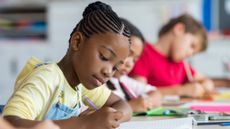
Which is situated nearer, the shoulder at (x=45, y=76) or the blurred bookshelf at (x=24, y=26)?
the shoulder at (x=45, y=76)

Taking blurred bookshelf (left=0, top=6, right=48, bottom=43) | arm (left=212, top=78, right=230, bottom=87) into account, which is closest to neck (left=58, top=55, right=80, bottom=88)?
arm (left=212, top=78, right=230, bottom=87)

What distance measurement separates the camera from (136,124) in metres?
1.06

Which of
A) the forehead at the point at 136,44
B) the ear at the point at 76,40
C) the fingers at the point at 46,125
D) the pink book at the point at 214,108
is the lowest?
the fingers at the point at 46,125

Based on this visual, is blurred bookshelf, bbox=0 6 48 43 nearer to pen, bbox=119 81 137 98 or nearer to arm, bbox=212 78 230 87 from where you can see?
→ arm, bbox=212 78 230 87

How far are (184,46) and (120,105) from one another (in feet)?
3.31

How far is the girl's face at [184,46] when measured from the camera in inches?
81.8

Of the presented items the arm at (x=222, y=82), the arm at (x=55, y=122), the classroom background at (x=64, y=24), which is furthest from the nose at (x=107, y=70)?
the classroom background at (x=64, y=24)

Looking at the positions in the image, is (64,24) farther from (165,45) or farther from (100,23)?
(100,23)

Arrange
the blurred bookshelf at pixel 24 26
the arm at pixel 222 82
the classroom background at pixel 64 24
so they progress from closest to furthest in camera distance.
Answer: the arm at pixel 222 82
the classroom background at pixel 64 24
the blurred bookshelf at pixel 24 26

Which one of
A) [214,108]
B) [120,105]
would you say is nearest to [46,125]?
[120,105]

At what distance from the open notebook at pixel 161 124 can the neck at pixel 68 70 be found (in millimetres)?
146

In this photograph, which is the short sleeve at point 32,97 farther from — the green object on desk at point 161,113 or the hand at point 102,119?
the green object on desk at point 161,113

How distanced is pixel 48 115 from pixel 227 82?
151 cm

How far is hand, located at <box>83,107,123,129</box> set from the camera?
85 centimetres
